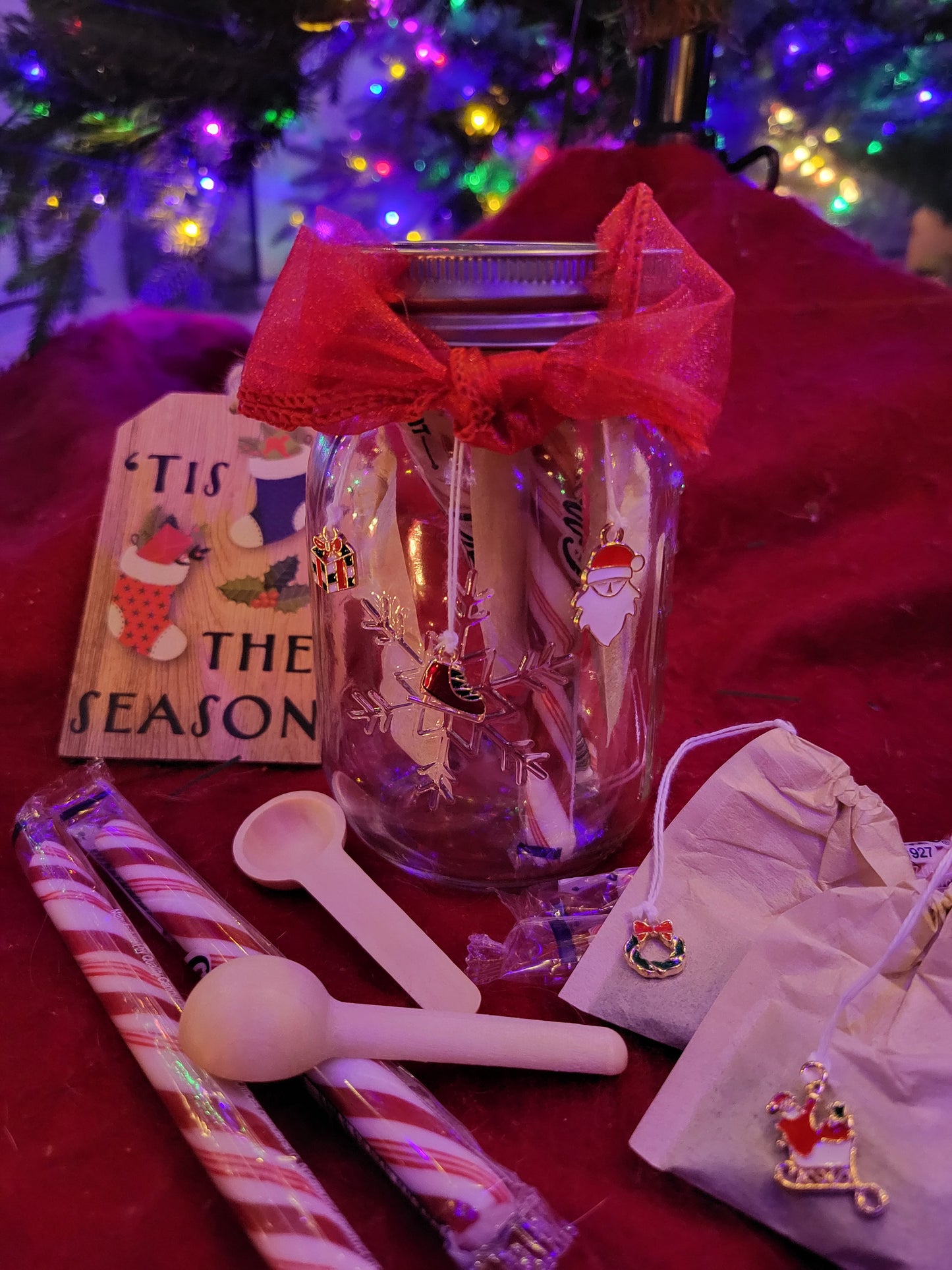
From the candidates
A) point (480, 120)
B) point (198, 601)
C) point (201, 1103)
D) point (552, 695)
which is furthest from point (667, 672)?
point (480, 120)

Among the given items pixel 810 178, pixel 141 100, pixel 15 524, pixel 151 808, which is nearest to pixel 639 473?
pixel 151 808

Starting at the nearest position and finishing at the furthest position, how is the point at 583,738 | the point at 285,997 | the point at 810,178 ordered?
the point at 285,997
the point at 583,738
the point at 810,178

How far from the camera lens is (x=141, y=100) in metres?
0.92

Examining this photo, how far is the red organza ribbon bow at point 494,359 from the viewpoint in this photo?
1.29 feet

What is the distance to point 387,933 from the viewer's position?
1.59 ft

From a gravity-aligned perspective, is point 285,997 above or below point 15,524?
below

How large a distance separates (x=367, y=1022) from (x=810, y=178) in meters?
1.24

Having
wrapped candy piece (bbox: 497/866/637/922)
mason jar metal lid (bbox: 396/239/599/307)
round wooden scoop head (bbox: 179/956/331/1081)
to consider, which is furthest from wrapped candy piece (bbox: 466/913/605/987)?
mason jar metal lid (bbox: 396/239/599/307)

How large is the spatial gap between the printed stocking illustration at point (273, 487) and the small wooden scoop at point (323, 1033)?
398 mm

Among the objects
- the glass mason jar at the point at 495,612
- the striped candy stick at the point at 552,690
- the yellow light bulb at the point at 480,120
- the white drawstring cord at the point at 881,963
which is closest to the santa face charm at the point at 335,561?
the glass mason jar at the point at 495,612

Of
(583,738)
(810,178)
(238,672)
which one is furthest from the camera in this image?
(810,178)

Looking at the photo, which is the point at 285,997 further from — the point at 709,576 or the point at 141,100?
the point at 141,100

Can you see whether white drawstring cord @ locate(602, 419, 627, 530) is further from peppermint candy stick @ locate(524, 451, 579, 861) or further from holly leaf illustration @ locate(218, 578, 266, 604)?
holly leaf illustration @ locate(218, 578, 266, 604)

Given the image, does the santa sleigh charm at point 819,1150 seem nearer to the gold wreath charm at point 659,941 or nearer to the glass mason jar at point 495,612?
the gold wreath charm at point 659,941
